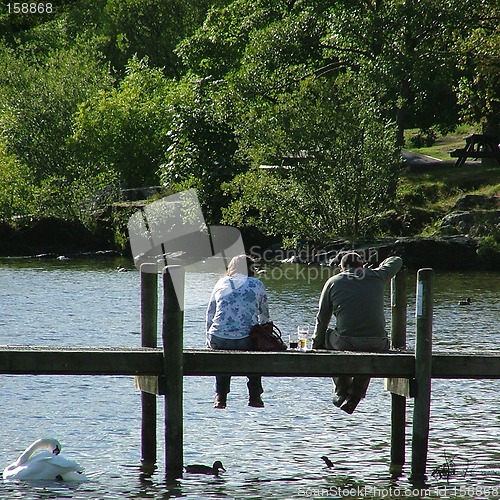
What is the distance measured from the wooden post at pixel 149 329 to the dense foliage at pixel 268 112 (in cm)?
3011

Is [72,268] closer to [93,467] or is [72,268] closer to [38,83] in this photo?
[38,83]

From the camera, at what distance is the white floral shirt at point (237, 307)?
13664 mm

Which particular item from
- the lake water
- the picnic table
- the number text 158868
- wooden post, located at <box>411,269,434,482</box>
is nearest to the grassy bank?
the picnic table

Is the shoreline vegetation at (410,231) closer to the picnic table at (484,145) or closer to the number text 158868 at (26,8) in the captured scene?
the picnic table at (484,145)

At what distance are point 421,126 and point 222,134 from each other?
9.69 m

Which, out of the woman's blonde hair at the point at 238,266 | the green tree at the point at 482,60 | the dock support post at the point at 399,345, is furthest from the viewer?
the green tree at the point at 482,60

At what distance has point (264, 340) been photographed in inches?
534

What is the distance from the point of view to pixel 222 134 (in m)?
59.0

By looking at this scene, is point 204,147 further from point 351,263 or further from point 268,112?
point 351,263

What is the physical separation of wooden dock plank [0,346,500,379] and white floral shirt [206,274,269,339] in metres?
0.49

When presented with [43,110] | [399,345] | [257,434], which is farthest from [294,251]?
[399,345]

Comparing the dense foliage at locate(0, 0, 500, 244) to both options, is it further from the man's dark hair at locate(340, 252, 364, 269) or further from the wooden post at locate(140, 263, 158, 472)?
the wooden post at locate(140, 263, 158, 472)

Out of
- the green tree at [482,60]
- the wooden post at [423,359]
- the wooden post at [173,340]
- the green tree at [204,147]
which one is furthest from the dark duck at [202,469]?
the green tree at [204,147]

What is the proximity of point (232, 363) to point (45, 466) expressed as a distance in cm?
267
